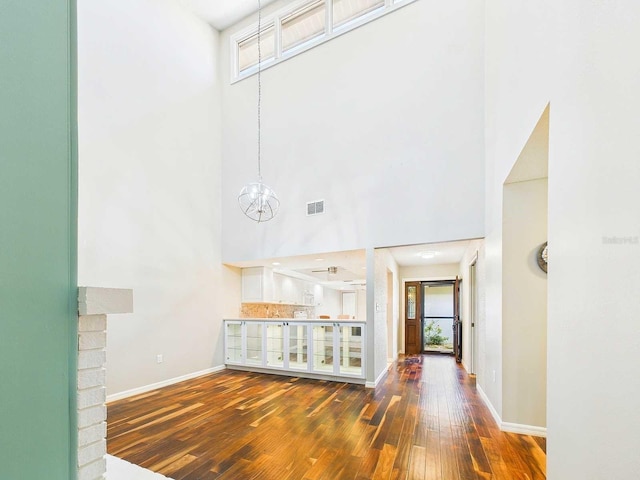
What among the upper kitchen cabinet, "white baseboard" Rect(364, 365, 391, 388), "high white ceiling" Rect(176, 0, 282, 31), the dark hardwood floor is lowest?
"white baseboard" Rect(364, 365, 391, 388)

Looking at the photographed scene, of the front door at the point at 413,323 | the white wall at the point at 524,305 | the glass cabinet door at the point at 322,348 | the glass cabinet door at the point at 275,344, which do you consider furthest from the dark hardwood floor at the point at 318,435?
the front door at the point at 413,323

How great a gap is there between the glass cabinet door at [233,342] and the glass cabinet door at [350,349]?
2096 mm

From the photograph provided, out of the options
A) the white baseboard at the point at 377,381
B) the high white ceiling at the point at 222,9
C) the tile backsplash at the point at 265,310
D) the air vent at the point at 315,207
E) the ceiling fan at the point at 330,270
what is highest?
the high white ceiling at the point at 222,9

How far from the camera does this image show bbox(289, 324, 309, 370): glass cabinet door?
567 centimetres

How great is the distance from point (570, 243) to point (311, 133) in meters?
4.68

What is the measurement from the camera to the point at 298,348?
18.9 feet

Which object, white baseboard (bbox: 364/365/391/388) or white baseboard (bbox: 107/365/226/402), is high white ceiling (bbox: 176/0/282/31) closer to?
white baseboard (bbox: 107/365/226/402)

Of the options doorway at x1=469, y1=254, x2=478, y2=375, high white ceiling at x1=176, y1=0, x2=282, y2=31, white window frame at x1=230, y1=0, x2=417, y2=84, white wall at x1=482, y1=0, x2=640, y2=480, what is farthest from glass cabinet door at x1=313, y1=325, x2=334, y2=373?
high white ceiling at x1=176, y1=0, x2=282, y2=31

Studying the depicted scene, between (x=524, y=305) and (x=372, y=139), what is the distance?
3162mm

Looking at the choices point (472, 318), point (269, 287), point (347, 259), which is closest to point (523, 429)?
point (472, 318)

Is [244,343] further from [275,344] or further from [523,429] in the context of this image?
[523,429]

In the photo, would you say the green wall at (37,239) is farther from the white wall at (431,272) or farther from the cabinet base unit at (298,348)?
the white wall at (431,272)

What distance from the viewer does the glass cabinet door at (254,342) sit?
6086 mm

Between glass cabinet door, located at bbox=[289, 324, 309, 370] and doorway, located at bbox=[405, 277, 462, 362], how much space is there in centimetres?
374
